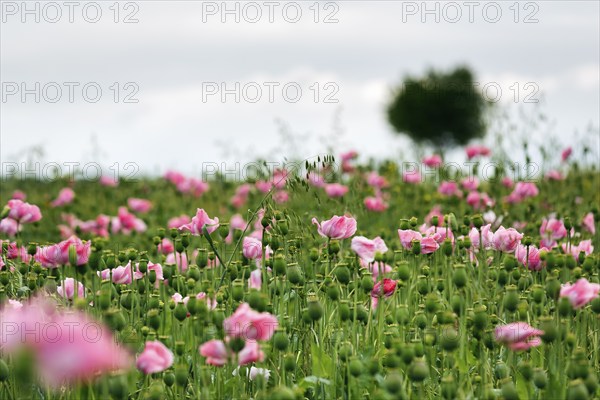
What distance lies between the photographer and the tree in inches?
1203

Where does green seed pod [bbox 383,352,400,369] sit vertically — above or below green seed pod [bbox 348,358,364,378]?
above

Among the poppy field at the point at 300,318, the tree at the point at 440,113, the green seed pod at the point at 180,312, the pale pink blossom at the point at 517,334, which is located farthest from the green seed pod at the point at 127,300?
the tree at the point at 440,113

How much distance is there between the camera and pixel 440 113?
31.1 metres

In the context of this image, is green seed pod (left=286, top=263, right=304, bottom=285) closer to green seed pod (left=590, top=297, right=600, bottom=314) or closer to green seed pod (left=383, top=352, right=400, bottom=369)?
green seed pod (left=383, top=352, right=400, bottom=369)

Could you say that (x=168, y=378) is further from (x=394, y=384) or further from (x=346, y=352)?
(x=394, y=384)

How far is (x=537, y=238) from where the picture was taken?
140 inches

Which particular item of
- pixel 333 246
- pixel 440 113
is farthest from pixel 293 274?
pixel 440 113

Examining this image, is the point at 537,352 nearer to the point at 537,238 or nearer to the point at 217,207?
the point at 537,238

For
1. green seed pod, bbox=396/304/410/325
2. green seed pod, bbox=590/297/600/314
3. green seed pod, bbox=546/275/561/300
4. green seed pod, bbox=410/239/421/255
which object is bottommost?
green seed pod, bbox=396/304/410/325

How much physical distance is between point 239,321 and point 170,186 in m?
6.43

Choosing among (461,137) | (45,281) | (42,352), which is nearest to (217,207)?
(45,281)

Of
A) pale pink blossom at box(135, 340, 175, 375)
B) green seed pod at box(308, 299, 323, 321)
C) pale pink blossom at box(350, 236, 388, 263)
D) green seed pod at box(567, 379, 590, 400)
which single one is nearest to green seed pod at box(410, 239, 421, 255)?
pale pink blossom at box(350, 236, 388, 263)

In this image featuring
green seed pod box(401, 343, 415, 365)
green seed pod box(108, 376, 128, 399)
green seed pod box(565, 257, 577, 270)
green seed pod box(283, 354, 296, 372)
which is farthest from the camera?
green seed pod box(565, 257, 577, 270)

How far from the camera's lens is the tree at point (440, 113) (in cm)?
3055
